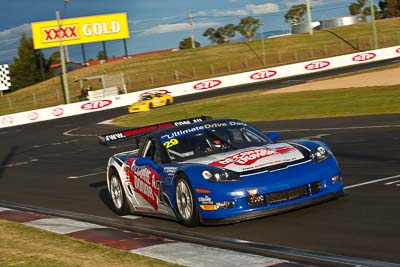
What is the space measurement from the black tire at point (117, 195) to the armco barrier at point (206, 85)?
38.6m

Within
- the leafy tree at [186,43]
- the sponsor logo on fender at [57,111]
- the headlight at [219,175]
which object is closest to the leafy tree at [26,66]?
the leafy tree at [186,43]

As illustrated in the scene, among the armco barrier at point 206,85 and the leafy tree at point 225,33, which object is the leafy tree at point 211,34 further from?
the armco barrier at point 206,85

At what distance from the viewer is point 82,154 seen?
22.9 m

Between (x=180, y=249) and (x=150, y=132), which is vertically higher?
(x=150, y=132)

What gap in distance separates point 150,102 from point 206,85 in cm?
1184

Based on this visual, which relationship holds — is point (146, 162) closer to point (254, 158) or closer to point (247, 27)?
point (254, 158)

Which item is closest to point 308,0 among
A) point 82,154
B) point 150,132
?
point 82,154

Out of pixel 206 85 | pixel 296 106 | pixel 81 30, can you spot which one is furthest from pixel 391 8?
pixel 296 106

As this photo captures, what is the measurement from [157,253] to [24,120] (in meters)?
43.7

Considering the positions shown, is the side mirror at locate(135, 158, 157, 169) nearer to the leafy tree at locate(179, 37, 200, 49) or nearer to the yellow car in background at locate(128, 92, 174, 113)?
the yellow car in background at locate(128, 92, 174, 113)

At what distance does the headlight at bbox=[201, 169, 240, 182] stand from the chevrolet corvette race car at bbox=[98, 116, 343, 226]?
0.04 feet

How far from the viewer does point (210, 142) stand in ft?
32.8

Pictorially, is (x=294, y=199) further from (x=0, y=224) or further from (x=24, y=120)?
(x=24, y=120)

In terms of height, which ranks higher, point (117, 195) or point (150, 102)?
→ point (117, 195)
